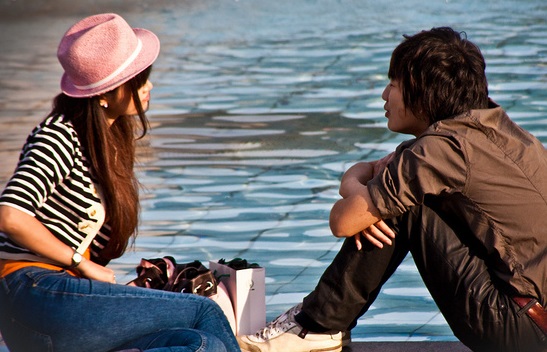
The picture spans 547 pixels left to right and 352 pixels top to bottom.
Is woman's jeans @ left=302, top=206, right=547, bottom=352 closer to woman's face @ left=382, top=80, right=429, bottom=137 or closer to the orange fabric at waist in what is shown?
woman's face @ left=382, top=80, right=429, bottom=137

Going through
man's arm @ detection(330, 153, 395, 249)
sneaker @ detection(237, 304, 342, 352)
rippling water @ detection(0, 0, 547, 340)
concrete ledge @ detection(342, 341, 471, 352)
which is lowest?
rippling water @ detection(0, 0, 547, 340)

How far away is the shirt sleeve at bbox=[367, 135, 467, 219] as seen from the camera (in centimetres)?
257

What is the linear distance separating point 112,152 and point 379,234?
0.83m

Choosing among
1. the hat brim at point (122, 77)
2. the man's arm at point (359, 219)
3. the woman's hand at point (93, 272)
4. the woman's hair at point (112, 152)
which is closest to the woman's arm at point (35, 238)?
the woman's hand at point (93, 272)

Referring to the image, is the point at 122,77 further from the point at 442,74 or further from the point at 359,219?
the point at 442,74

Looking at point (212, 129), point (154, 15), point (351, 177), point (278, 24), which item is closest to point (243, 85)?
point (212, 129)

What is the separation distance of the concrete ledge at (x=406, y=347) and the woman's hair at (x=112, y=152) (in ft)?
2.89

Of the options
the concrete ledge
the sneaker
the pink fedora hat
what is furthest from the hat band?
the concrete ledge

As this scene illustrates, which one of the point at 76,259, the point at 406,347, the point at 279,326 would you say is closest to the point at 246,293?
the point at 279,326

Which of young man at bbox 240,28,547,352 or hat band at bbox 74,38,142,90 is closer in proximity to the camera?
young man at bbox 240,28,547,352

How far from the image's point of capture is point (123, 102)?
287 centimetres

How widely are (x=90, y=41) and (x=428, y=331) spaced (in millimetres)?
1854

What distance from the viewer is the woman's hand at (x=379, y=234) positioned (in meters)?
2.74

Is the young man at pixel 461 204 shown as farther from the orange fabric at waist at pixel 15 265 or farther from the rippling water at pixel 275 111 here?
the rippling water at pixel 275 111
